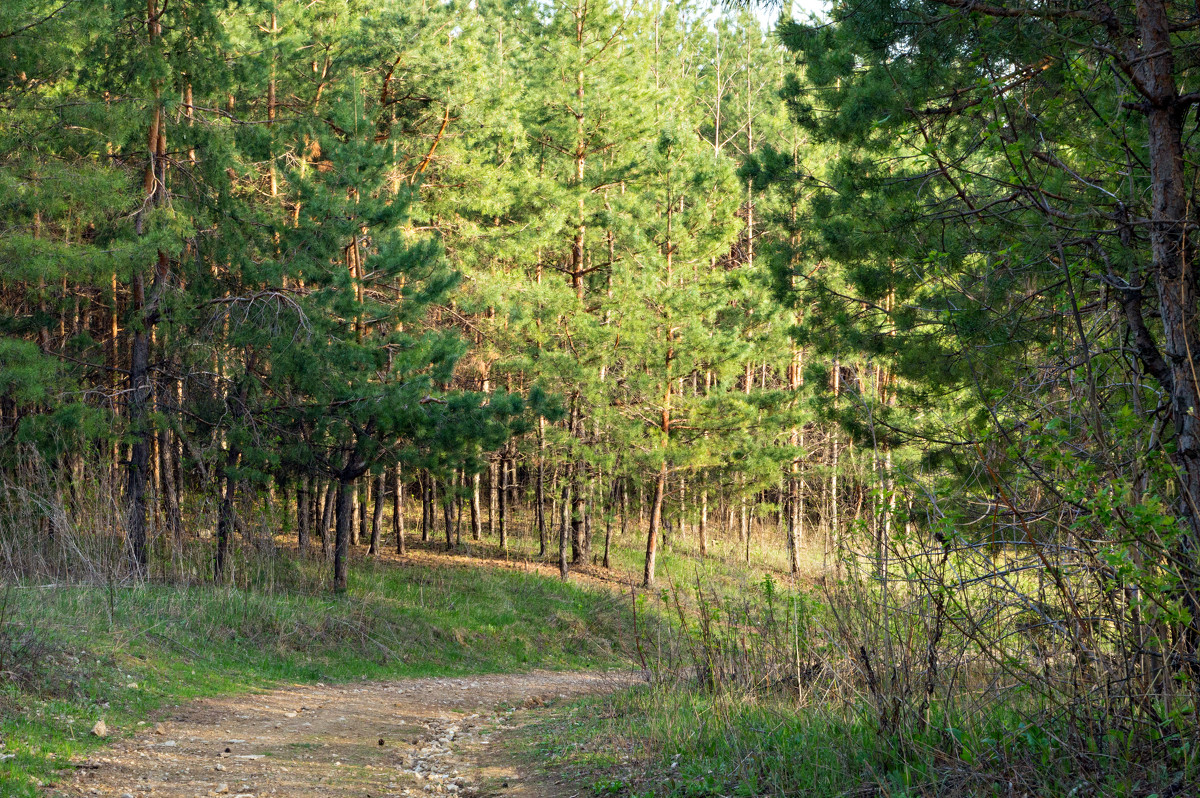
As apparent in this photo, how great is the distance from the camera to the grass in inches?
257

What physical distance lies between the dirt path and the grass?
0.31 metres

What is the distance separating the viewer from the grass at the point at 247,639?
21.4ft

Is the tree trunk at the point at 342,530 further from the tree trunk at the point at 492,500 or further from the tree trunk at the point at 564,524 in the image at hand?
the tree trunk at the point at 492,500

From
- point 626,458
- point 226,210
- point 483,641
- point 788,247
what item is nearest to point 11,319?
point 226,210

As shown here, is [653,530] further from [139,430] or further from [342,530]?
[139,430]

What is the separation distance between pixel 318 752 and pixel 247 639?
16.2 ft

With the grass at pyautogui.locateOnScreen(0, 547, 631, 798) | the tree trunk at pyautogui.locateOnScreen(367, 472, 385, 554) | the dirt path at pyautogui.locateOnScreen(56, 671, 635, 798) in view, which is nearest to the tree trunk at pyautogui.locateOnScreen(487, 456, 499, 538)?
the tree trunk at pyautogui.locateOnScreen(367, 472, 385, 554)

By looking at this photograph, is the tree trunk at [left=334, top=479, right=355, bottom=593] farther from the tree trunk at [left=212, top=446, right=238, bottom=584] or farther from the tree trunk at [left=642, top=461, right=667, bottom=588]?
the tree trunk at [left=642, top=461, right=667, bottom=588]

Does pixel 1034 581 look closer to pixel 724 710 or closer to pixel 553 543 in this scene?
pixel 724 710

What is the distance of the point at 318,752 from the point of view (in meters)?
6.70

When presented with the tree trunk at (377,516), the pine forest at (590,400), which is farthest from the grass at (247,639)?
the tree trunk at (377,516)

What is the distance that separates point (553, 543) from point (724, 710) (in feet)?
66.5

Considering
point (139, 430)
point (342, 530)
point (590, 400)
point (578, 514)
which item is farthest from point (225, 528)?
point (578, 514)

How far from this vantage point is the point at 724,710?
5.60 metres
